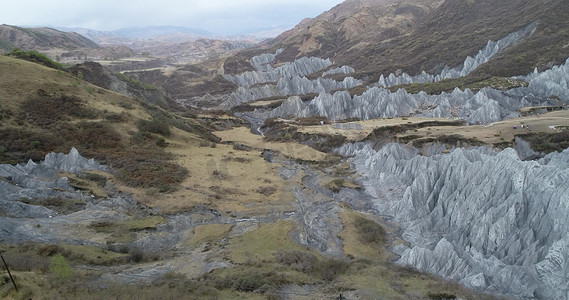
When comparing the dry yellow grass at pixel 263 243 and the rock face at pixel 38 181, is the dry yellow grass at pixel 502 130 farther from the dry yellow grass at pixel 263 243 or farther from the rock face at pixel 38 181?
the rock face at pixel 38 181

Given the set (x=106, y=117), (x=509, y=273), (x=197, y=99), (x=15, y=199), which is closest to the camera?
(x=509, y=273)

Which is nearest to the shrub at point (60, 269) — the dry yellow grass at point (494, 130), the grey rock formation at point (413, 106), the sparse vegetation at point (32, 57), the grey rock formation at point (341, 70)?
the dry yellow grass at point (494, 130)

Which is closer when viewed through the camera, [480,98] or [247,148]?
[247,148]

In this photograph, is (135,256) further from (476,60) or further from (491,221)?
(476,60)

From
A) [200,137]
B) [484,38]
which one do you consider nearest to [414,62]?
[484,38]

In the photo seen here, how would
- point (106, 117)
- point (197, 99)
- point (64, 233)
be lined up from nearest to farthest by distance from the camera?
point (64, 233) < point (106, 117) < point (197, 99)

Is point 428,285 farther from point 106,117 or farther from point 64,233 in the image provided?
point 106,117

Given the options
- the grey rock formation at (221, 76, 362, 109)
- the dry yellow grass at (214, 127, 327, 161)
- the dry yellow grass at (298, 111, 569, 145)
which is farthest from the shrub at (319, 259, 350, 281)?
the grey rock formation at (221, 76, 362, 109)
